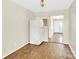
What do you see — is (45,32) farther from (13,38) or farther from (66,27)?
(13,38)

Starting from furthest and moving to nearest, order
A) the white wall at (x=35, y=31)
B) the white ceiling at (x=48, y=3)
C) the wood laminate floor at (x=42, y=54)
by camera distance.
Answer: the white wall at (x=35, y=31) → the white ceiling at (x=48, y=3) → the wood laminate floor at (x=42, y=54)

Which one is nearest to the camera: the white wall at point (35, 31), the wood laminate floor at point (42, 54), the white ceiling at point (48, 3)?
the wood laminate floor at point (42, 54)

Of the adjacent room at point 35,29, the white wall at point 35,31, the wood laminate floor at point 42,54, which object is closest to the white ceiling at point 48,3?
the adjacent room at point 35,29

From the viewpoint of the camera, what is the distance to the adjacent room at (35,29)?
292 centimetres

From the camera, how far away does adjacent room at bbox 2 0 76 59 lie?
292cm

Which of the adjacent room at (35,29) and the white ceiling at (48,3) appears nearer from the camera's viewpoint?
the adjacent room at (35,29)

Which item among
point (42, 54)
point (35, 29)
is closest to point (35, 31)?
point (35, 29)

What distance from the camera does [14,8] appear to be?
11.3 ft

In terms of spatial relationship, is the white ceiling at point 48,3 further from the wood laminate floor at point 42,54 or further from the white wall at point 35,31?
the wood laminate floor at point 42,54

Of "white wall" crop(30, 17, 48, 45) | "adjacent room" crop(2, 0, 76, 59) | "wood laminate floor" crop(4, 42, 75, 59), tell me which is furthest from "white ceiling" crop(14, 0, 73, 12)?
"wood laminate floor" crop(4, 42, 75, 59)

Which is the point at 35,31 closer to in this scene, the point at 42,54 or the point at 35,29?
the point at 35,29

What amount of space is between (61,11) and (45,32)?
2075 millimetres

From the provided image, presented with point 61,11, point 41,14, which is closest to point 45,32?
point 41,14

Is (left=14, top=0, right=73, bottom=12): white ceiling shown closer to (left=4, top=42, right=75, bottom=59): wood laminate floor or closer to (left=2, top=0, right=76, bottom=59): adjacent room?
(left=2, top=0, right=76, bottom=59): adjacent room
